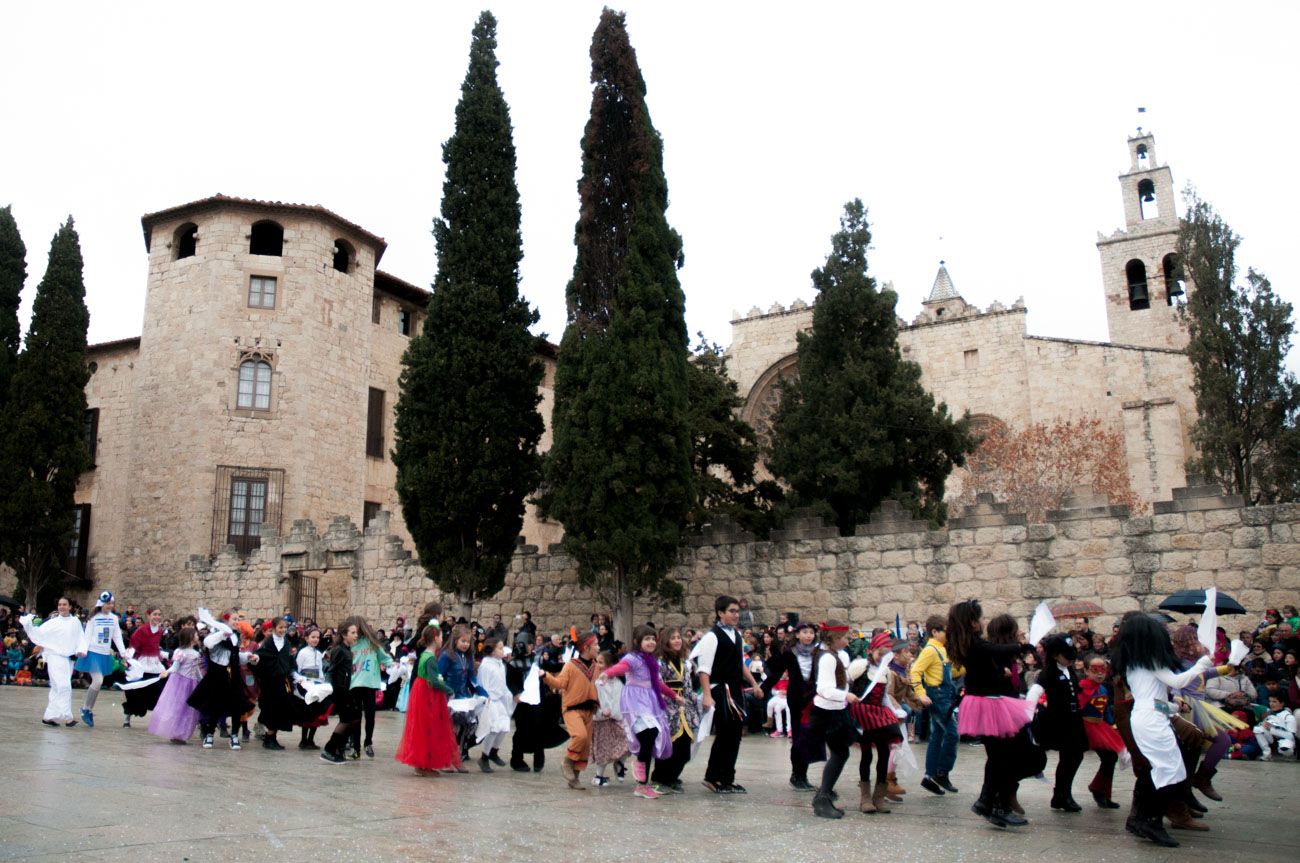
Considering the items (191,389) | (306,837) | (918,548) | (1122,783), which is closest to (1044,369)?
(918,548)

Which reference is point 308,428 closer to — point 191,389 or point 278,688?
point 191,389

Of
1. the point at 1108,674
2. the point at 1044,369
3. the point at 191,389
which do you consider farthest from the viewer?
the point at 1044,369

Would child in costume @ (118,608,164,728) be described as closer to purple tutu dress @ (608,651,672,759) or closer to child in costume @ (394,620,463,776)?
child in costume @ (394,620,463,776)

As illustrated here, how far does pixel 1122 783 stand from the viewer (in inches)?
382

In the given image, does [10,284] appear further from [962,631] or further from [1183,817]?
[1183,817]

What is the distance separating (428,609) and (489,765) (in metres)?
1.92

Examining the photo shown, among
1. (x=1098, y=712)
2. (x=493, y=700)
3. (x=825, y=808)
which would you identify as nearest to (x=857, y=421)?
(x=493, y=700)

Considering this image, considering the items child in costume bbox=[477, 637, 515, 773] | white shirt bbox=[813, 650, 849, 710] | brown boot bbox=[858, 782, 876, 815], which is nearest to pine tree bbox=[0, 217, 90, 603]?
child in costume bbox=[477, 637, 515, 773]

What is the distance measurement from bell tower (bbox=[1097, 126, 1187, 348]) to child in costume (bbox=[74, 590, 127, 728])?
4798 centimetres

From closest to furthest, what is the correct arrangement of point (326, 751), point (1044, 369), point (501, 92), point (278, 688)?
A: point (326, 751) < point (278, 688) < point (501, 92) < point (1044, 369)

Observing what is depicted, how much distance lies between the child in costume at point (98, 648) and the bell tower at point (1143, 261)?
48.0 meters

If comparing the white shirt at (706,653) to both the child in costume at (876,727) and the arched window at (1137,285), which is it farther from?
the arched window at (1137,285)

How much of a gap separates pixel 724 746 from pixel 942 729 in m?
1.88

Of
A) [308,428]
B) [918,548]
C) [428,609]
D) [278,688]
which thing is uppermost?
[308,428]
